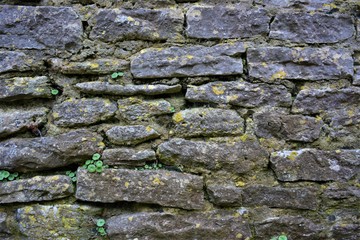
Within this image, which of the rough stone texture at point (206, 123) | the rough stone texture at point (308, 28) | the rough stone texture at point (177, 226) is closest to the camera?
the rough stone texture at point (177, 226)

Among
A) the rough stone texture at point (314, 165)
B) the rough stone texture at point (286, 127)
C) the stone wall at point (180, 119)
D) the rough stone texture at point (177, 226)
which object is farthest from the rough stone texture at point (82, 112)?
the rough stone texture at point (314, 165)

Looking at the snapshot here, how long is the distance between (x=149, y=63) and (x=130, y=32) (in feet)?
0.69

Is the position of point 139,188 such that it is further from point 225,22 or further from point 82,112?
point 225,22

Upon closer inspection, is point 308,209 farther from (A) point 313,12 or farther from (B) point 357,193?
(A) point 313,12

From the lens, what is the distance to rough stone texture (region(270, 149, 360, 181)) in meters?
1.78

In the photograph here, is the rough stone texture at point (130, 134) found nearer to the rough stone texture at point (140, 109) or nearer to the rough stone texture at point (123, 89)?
the rough stone texture at point (140, 109)

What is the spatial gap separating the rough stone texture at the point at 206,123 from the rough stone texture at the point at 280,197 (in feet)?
1.02

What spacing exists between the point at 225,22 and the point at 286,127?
653 millimetres

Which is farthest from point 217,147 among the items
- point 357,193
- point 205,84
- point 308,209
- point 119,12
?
→ point 119,12

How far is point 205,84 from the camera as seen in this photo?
6.07 ft

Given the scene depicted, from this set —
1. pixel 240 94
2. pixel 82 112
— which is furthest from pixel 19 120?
pixel 240 94

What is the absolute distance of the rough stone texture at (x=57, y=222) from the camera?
1.72 metres

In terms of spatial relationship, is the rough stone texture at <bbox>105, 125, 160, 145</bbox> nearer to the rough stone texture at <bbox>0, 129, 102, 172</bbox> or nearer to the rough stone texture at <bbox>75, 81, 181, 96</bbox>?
the rough stone texture at <bbox>0, 129, 102, 172</bbox>

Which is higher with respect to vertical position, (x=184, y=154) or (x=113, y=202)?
(x=184, y=154)
